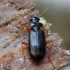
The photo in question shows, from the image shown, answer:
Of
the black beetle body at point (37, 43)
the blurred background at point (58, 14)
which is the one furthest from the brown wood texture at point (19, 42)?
the blurred background at point (58, 14)

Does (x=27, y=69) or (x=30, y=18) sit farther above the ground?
(x=30, y=18)

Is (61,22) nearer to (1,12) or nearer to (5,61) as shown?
(1,12)

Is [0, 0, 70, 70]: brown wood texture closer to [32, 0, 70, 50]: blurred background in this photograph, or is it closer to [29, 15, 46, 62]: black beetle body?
[29, 15, 46, 62]: black beetle body

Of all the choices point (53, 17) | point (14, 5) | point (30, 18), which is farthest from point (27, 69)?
point (53, 17)

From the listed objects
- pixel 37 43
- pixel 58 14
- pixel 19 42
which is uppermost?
pixel 37 43

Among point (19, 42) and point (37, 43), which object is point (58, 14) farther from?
point (37, 43)

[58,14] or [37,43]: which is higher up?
[37,43]

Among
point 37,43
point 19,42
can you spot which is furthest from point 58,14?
point 37,43

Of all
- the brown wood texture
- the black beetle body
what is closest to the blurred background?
the brown wood texture
